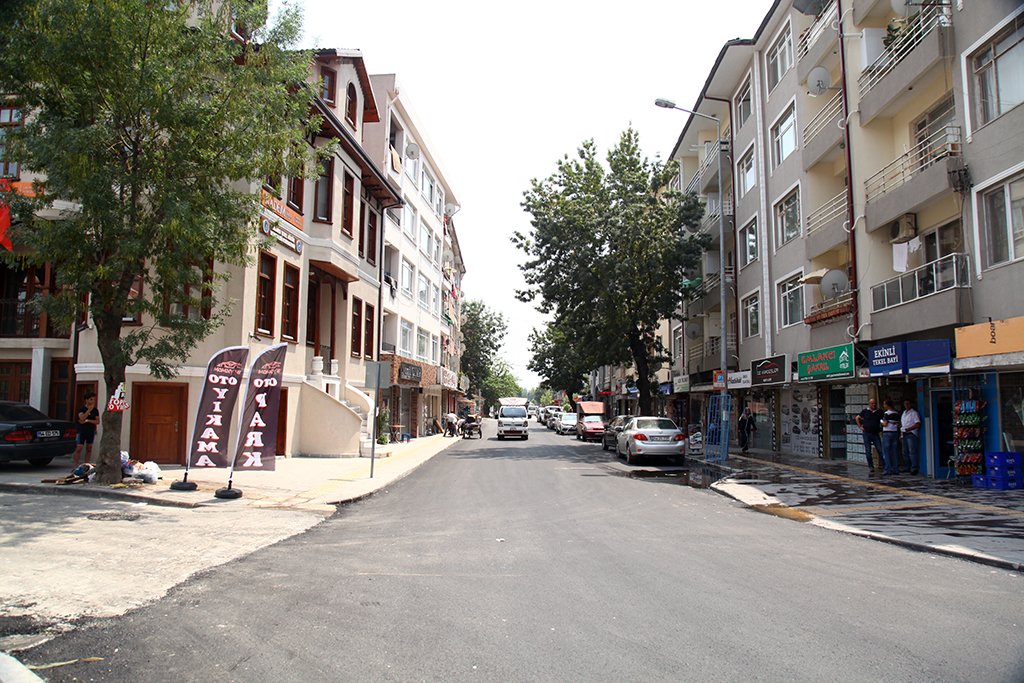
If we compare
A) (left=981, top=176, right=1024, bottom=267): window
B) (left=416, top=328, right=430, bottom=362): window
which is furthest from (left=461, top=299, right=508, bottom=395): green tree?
(left=981, top=176, right=1024, bottom=267): window

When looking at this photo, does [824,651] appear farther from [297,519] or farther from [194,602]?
[297,519]

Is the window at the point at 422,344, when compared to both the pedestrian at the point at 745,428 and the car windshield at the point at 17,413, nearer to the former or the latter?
the pedestrian at the point at 745,428

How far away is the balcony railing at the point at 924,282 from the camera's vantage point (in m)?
14.2

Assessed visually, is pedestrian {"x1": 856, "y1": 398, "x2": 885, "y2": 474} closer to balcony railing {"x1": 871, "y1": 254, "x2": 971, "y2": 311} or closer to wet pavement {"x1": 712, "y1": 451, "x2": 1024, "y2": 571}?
wet pavement {"x1": 712, "y1": 451, "x2": 1024, "y2": 571}

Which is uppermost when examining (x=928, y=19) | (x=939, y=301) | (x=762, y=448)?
(x=928, y=19)

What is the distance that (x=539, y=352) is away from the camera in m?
56.3

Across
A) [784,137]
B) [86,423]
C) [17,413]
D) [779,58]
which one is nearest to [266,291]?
[17,413]

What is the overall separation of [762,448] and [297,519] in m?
21.8

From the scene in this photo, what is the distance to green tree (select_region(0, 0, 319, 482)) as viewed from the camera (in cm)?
1097

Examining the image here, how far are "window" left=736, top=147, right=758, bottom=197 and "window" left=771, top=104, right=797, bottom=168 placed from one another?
80.2 inches

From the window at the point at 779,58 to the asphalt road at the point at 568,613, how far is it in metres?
20.3

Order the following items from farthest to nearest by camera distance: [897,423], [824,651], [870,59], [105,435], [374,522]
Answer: [870,59]
[897,423]
[105,435]
[374,522]
[824,651]

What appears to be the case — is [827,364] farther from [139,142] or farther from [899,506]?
[139,142]

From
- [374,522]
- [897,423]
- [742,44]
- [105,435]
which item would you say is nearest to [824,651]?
[374,522]
